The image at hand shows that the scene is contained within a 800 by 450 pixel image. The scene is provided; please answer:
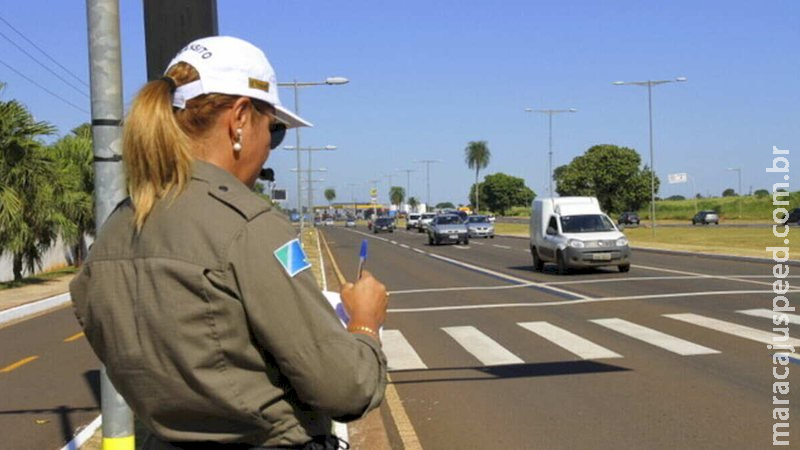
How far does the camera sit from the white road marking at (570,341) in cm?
963

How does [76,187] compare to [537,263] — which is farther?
[76,187]

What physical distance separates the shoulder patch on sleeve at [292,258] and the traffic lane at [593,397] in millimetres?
4523

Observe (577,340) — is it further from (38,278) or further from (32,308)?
(38,278)

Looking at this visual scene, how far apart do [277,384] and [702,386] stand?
Result: 664cm

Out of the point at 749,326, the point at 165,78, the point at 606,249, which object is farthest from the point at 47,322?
the point at 165,78

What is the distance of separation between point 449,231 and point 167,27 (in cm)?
3985

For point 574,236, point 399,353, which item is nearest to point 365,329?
point 399,353

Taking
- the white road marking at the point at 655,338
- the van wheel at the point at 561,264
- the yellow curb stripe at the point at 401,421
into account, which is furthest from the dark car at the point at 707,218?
the yellow curb stripe at the point at 401,421

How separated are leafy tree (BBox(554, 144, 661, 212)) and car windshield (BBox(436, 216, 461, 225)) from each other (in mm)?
18498

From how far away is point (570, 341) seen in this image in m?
10.6

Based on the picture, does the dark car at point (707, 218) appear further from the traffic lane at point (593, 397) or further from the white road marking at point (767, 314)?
the traffic lane at point (593, 397)

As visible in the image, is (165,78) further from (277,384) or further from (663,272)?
(663,272)

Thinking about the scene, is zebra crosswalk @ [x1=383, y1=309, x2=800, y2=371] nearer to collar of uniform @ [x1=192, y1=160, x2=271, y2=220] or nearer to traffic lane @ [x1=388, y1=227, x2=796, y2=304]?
traffic lane @ [x1=388, y1=227, x2=796, y2=304]

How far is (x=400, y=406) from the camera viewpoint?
23.9 ft
